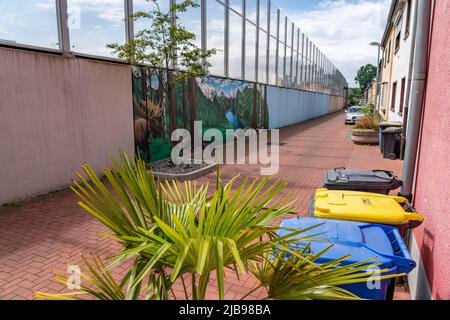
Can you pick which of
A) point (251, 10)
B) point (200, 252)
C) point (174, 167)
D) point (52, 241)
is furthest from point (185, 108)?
point (200, 252)

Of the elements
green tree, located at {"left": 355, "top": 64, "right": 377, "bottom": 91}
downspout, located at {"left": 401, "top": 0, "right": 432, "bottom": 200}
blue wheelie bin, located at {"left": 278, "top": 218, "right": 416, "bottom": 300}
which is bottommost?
blue wheelie bin, located at {"left": 278, "top": 218, "right": 416, "bottom": 300}

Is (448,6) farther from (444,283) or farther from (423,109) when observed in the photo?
(444,283)

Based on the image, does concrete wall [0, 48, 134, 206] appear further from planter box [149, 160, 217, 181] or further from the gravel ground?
planter box [149, 160, 217, 181]

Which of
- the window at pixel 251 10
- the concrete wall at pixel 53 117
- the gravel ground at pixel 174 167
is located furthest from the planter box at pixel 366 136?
the concrete wall at pixel 53 117

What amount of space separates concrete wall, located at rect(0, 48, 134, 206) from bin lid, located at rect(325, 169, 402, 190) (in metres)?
5.75

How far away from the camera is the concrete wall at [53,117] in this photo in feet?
20.9

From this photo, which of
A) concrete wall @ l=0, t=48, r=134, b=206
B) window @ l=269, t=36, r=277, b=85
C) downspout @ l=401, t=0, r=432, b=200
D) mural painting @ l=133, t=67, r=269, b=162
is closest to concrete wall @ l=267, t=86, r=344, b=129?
window @ l=269, t=36, r=277, b=85

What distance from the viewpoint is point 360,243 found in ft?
8.43

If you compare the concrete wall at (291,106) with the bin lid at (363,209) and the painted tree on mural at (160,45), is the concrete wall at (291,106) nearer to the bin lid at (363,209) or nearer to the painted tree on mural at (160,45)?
the painted tree on mural at (160,45)

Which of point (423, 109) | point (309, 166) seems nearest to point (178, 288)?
point (423, 109)

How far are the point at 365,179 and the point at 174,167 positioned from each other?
645cm

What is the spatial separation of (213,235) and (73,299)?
0.76m

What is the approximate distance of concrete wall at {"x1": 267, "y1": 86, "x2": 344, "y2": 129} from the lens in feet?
71.1
